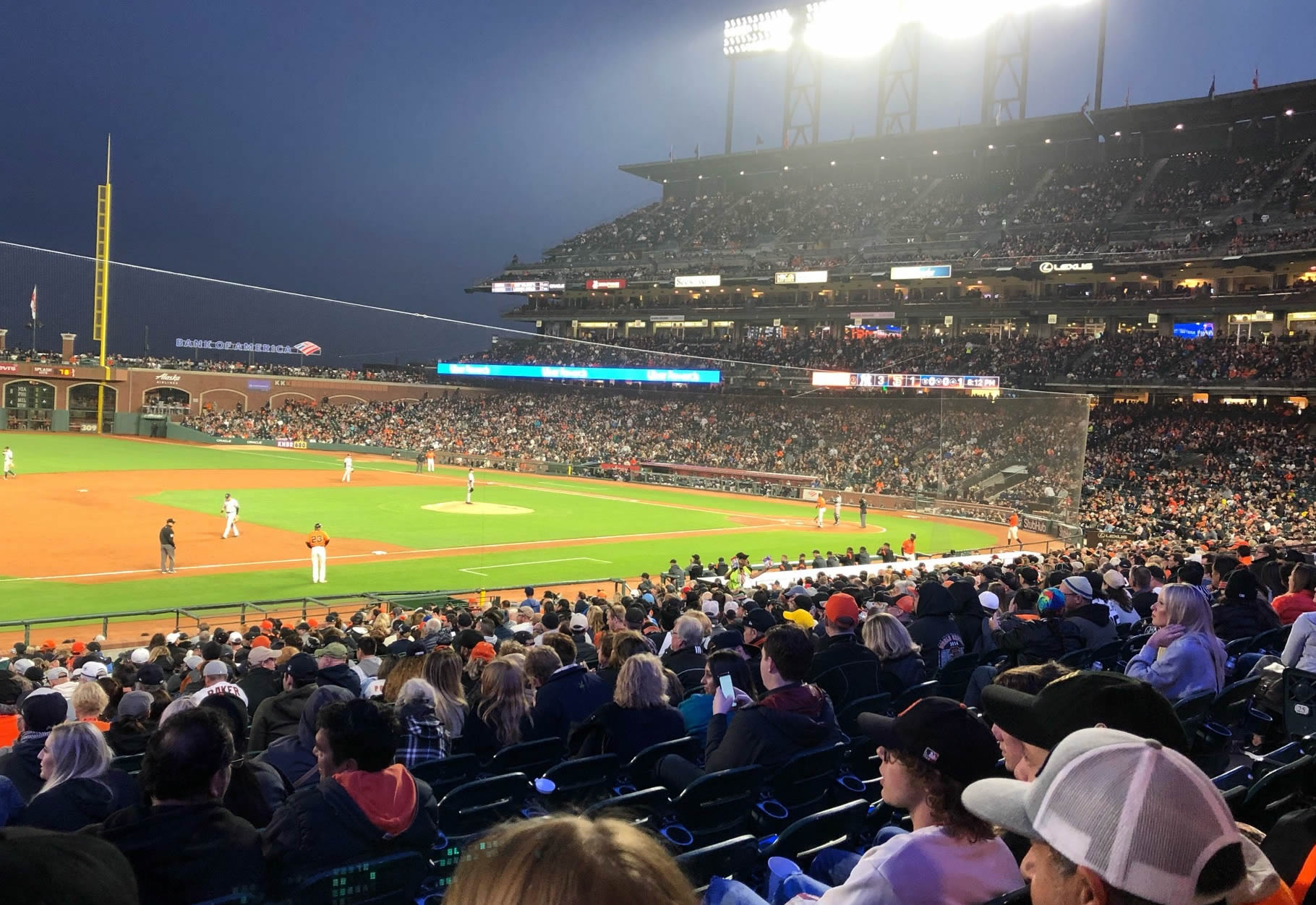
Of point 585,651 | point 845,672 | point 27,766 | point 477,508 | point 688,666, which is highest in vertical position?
point 845,672

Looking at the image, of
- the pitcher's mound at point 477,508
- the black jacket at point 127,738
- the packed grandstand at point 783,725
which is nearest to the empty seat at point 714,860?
the packed grandstand at point 783,725

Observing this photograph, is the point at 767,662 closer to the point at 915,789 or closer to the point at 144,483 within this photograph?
the point at 915,789

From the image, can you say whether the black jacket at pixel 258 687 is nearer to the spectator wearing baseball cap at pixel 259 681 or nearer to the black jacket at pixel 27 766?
the spectator wearing baseball cap at pixel 259 681

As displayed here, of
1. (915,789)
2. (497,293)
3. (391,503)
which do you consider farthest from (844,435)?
(497,293)

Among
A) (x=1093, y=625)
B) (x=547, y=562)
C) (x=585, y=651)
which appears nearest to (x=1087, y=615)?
(x=1093, y=625)

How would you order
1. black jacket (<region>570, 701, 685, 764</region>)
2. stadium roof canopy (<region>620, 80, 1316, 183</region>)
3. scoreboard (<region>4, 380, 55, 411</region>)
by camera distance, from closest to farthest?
1. black jacket (<region>570, 701, 685, 764</region>)
2. stadium roof canopy (<region>620, 80, 1316, 183</region>)
3. scoreboard (<region>4, 380, 55, 411</region>)

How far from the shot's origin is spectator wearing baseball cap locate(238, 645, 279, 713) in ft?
29.1

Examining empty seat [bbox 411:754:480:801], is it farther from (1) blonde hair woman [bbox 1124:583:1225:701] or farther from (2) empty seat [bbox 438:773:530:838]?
(1) blonde hair woman [bbox 1124:583:1225:701]

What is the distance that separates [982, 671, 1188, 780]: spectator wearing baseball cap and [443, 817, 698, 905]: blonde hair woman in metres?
1.85

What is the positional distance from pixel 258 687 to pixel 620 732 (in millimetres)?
4347

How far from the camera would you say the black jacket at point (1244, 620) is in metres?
9.70

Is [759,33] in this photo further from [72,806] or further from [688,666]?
[72,806]

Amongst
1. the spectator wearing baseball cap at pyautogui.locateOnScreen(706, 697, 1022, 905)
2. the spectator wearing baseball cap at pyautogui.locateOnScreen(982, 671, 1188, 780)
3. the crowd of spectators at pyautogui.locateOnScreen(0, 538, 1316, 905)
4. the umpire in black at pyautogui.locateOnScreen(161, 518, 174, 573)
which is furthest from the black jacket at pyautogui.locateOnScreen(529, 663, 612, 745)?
the umpire in black at pyautogui.locateOnScreen(161, 518, 174, 573)

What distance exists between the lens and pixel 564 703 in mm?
7031
